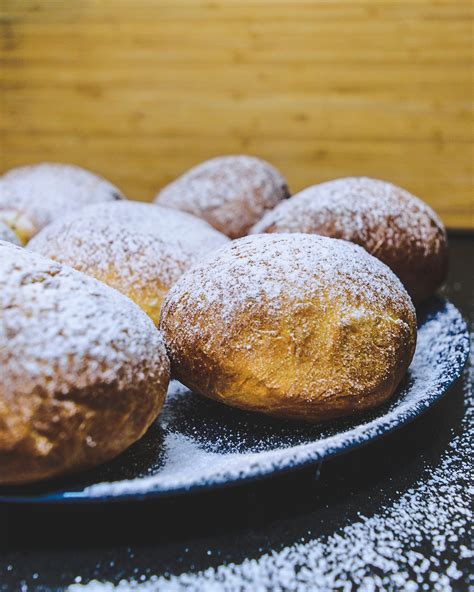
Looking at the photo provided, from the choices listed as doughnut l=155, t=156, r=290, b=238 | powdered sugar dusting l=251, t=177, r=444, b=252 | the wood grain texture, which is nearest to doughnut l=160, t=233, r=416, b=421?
powdered sugar dusting l=251, t=177, r=444, b=252

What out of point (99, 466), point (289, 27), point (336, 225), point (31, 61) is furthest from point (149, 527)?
point (31, 61)

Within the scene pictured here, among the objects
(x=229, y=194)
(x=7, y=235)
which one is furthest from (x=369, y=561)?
(x=229, y=194)

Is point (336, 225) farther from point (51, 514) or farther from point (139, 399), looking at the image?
point (51, 514)

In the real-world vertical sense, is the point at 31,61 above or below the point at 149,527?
above

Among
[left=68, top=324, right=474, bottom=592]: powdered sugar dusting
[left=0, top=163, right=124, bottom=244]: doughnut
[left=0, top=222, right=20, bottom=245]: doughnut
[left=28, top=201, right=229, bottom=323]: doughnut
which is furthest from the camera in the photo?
[left=0, top=163, right=124, bottom=244]: doughnut

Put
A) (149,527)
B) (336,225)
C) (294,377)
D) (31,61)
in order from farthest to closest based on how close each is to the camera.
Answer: (31,61) → (336,225) → (294,377) → (149,527)

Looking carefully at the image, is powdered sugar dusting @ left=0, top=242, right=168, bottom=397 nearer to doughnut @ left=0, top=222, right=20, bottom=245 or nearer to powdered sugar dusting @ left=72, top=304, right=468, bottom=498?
powdered sugar dusting @ left=72, top=304, right=468, bottom=498
